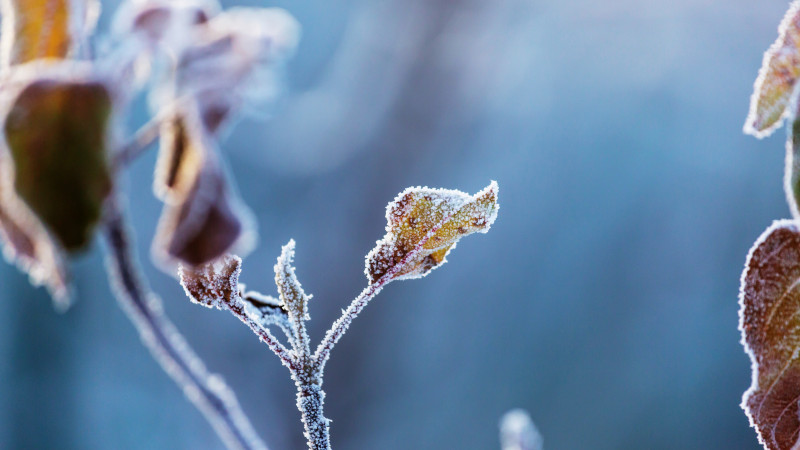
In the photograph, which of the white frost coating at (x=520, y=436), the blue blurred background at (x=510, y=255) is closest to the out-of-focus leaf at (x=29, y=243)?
the white frost coating at (x=520, y=436)

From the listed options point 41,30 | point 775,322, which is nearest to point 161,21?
point 41,30

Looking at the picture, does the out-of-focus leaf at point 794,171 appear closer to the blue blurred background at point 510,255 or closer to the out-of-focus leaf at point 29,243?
the out-of-focus leaf at point 29,243

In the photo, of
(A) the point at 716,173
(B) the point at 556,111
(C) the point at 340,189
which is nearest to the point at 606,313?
(A) the point at 716,173

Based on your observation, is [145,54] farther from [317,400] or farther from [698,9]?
[698,9]

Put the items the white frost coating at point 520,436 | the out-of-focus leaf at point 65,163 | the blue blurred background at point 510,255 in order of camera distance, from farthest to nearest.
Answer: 1. the blue blurred background at point 510,255
2. the white frost coating at point 520,436
3. the out-of-focus leaf at point 65,163

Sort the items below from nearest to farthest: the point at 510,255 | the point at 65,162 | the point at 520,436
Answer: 1. the point at 65,162
2. the point at 520,436
3. the point at 510,255

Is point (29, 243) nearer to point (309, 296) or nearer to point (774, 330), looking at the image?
point (309, 296)
